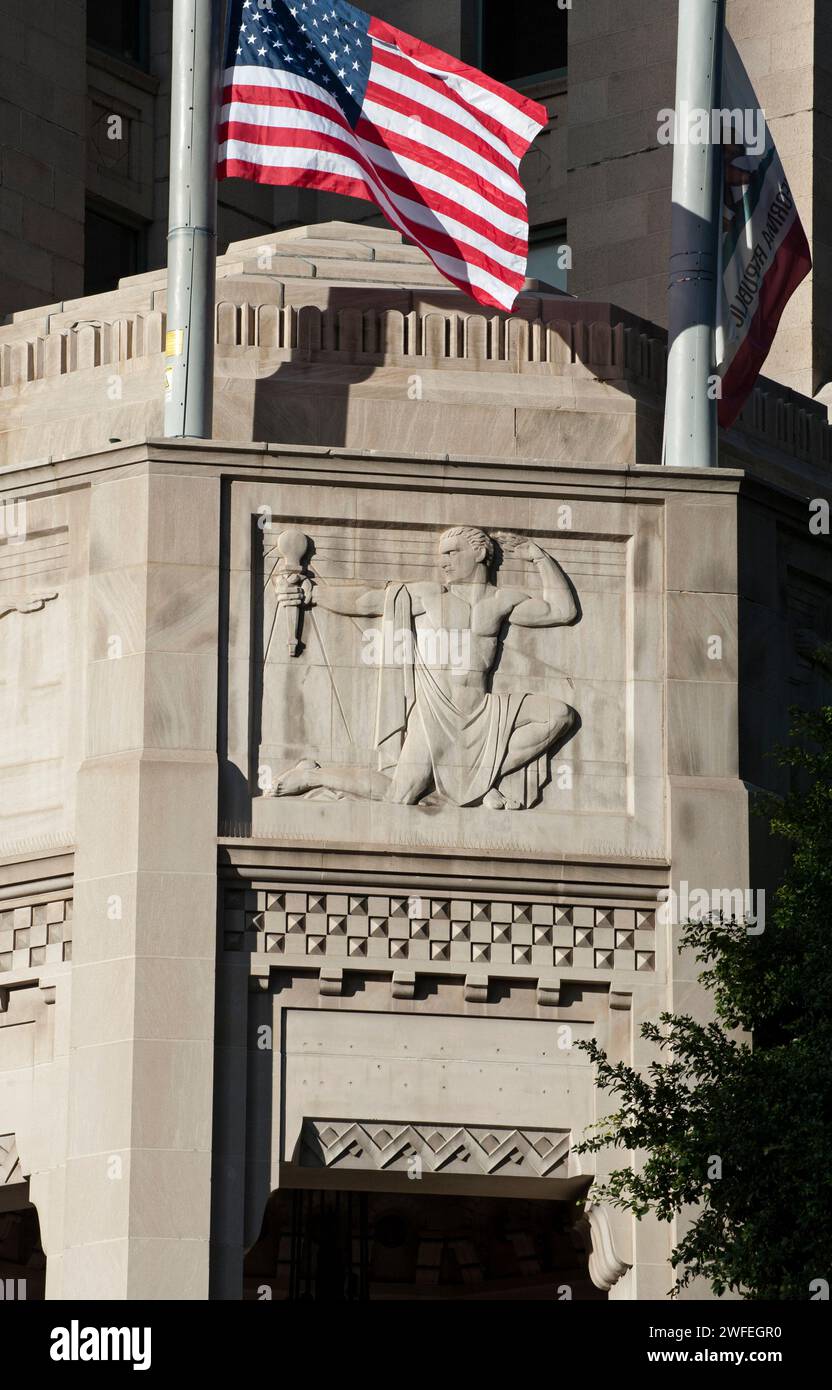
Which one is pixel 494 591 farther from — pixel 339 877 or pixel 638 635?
pixel 339 877

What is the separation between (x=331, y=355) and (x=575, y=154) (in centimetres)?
1004

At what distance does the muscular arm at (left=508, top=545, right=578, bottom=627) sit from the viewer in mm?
28688

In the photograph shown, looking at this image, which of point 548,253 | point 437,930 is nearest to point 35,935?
point 437,930

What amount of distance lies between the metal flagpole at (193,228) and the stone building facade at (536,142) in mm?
9212

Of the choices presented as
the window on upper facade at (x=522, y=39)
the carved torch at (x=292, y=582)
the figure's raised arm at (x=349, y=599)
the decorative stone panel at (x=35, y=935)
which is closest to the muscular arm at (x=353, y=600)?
the figure's raised arm at (x=349, y=599)

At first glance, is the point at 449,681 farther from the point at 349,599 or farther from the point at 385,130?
the point at 385,130

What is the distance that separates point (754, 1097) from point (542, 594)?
600 cm

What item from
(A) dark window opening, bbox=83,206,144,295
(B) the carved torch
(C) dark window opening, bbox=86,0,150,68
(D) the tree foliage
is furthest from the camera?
(C) dark window opening, bbox=86,0,150,68

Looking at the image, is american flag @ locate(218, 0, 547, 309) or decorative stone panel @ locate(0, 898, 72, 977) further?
american flag @ locate(218, 0, 547, 309)

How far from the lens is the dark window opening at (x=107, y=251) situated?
136 ft

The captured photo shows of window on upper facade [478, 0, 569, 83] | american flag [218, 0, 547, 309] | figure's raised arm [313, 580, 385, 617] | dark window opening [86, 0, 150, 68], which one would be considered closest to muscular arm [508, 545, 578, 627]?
figure's raised arm [313, 580, 385, 617]

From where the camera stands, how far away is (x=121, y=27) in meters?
42.5

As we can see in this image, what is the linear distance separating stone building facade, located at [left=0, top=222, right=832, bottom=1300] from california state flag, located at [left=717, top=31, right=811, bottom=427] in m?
1.38

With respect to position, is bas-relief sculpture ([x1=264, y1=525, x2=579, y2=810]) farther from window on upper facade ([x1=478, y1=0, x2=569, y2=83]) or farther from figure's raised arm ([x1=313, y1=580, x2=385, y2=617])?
window on upper facade ([x1=478, y1=0, x2=569, y2=83])
